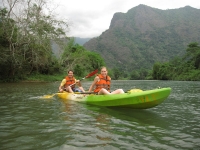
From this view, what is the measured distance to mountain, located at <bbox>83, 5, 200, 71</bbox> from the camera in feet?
309

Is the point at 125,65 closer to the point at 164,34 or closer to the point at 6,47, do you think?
the point at 164,34

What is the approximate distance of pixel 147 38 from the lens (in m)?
112

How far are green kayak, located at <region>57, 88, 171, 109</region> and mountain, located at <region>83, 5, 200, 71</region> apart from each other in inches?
3315

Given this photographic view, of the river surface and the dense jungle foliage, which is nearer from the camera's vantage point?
the river surface

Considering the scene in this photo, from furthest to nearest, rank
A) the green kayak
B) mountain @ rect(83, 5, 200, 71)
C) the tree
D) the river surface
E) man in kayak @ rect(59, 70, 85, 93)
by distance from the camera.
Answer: mountain @ rect(83, 5, 200, 71) < the tree < man in kayak @ rect(59, 70, 85, 93) < the green kayak < the river surface

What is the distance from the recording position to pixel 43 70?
1126 inches

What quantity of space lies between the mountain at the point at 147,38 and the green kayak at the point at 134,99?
84192 millimetres

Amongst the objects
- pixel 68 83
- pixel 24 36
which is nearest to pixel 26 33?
pixel 24 36

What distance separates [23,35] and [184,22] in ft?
354

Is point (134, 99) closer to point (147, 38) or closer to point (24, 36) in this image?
point (24, 36)

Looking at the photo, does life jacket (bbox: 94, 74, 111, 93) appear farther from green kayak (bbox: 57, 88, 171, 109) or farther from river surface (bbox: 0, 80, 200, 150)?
river surface (bbox: 0, 80, 200, 150)

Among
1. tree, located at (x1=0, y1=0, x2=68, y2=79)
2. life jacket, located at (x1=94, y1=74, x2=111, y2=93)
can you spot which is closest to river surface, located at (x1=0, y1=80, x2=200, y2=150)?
life jacket, located at (x1=94, y1=74, x2=111, y2=93)

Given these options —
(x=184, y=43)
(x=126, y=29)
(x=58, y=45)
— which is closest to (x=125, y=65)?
(x=184, y=43)

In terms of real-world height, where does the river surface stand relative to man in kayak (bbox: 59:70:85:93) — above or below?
below
